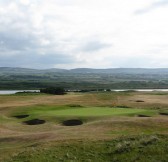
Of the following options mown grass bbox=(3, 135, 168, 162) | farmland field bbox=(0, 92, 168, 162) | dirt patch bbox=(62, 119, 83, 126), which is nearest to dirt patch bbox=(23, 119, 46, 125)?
farmland field bbox=(0, 92, 168, 162)

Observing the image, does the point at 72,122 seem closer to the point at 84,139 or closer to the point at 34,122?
the point at 34,122

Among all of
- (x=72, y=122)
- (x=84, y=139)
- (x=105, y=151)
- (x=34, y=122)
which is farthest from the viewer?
(x=34, y=122)

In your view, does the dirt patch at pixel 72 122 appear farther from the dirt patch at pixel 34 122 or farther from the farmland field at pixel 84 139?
the dirt patch at pixel 34 122

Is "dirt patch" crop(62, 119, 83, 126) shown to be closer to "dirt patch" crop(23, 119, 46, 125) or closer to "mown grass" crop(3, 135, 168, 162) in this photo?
"dirt patch" crop(23, 119, 46, 125)

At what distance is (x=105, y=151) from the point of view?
20844mm

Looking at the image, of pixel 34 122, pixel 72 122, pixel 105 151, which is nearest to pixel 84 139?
pixel 105 151

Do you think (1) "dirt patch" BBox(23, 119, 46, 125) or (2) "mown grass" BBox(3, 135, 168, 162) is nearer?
(2) "mown grass" BBox(3, 135, 168, 162)

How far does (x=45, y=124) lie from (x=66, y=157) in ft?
56.1

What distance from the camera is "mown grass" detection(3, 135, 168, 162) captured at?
19.1 m

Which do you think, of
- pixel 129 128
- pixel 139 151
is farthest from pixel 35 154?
pixel 129 128

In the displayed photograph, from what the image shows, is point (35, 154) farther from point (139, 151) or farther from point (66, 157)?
point (139, 151)

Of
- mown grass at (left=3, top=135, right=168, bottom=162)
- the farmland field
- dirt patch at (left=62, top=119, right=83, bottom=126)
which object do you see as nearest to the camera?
mown grass at (left=3, top=135, right=168, bottom=162)

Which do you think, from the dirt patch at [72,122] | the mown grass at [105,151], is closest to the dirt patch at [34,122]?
the dirt patch at [72,122]

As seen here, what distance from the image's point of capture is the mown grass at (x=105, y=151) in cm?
1911
